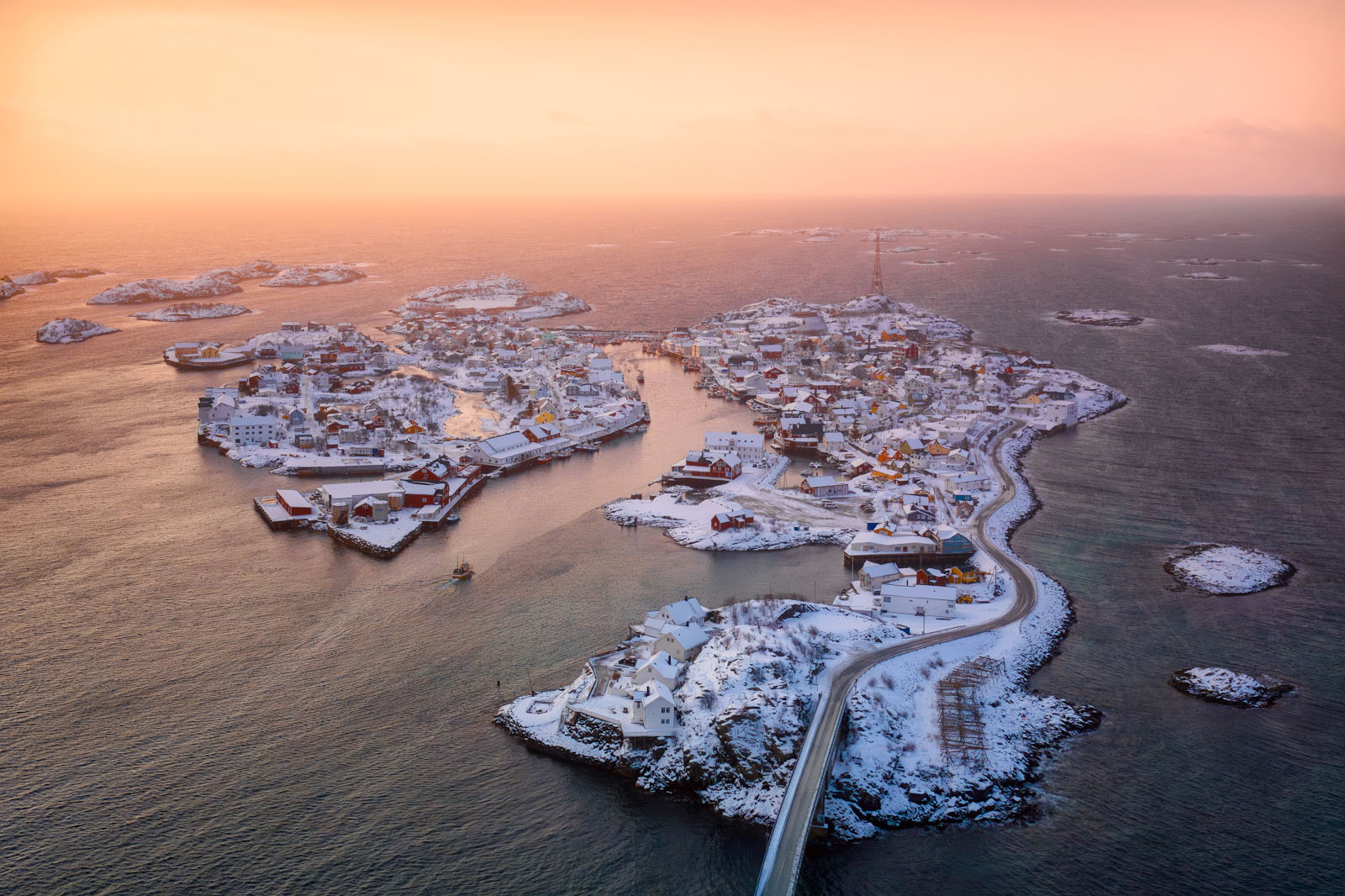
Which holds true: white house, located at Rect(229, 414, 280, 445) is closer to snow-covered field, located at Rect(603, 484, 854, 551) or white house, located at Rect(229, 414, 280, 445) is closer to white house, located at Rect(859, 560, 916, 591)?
snow-covered field, located at Rect(603, 484, 854, 551)

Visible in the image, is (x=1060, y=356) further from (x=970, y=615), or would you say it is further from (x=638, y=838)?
(x=638, y=838)

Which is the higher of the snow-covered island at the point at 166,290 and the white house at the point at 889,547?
the snow-covered island at the point at 166,290

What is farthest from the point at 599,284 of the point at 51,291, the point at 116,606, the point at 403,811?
the point at 403,811

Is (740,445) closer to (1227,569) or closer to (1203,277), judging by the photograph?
(1227,569)

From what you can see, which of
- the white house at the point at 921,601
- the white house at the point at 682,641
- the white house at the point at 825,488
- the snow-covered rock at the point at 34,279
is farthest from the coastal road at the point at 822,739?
the snow-covered rock at the point at 34,279

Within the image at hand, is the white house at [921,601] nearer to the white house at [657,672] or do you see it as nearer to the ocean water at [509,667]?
the ocean water at [509,667]

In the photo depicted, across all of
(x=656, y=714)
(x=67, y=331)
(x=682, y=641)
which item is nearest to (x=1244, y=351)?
(x=682, y=641)
